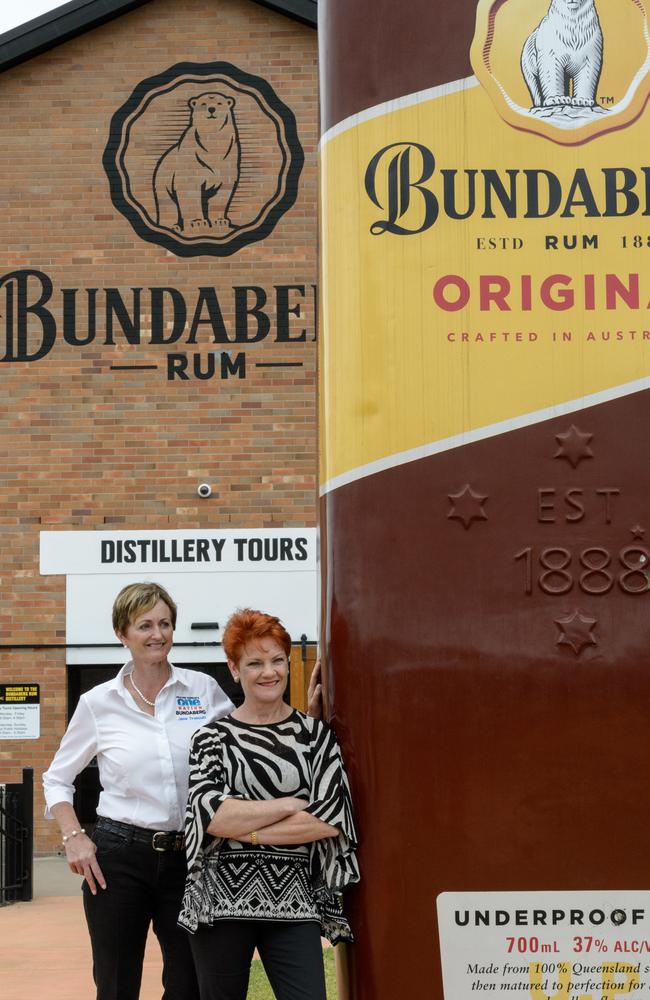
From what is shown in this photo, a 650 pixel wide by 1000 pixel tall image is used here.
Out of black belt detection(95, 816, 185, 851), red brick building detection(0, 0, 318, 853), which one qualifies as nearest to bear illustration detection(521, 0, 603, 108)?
black belt detection(95, 816, 185, 851)

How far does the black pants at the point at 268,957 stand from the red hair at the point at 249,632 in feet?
2.16

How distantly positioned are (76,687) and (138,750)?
10.1 metres

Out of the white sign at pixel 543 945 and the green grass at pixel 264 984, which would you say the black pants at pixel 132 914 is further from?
the green grass at pixel 264 984

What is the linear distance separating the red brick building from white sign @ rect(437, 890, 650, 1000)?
36.3 feet

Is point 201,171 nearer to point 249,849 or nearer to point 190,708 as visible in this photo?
point 190,708

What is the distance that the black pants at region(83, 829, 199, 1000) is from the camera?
3820 millimetres

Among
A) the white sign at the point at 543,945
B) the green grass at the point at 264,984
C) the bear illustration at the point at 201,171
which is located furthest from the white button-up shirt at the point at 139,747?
the bear illustration at the point at 201,171

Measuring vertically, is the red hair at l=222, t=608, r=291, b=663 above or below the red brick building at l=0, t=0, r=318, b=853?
below

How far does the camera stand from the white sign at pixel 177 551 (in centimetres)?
1366

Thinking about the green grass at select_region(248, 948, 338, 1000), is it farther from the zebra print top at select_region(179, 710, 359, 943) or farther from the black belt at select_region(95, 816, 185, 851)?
the zebra print top at select_region(179, 710, 359, 943)

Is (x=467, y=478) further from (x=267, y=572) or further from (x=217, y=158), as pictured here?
(x=217, y=158)

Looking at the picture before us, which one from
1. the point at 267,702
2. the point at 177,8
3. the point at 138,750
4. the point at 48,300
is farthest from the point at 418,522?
the point at 177,8

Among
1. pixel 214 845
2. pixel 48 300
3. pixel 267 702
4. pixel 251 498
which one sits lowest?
pixel 214 845

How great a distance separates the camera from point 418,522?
254 cm
